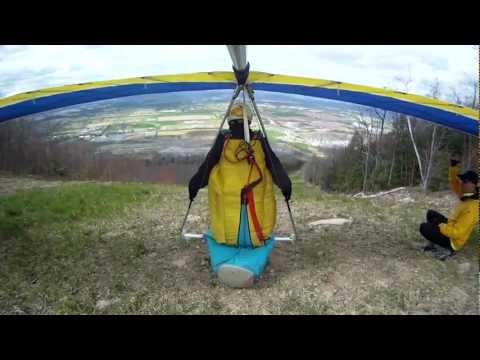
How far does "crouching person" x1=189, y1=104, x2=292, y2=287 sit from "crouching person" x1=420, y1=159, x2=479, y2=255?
5.59 feet

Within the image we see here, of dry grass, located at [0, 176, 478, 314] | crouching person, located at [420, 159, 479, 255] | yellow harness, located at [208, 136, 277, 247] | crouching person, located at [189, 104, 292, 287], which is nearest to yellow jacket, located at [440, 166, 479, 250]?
crouching person, located at [420, 159, 479, 255]

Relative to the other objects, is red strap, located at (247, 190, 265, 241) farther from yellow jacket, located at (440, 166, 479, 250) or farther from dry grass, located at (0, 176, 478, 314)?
yellow jacket, located at (440, 166, 479, 250)

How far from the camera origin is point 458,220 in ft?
12.9

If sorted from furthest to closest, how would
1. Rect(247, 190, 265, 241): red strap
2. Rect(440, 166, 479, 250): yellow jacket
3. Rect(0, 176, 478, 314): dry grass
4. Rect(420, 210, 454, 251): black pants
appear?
Rect(420, 210, 454, 251): black pants, Rect(440, 166, 479, 250): yellow jacket, Rect(247, 190, 265, 241): red strap, Rect(0, 176, 478, 314): dry grass

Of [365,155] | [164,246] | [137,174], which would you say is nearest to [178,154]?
[137,174]

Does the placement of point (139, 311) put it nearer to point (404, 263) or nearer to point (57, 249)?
point (57, 249)

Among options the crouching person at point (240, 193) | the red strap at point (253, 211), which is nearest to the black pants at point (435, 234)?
the crouching person at point (240, 193)

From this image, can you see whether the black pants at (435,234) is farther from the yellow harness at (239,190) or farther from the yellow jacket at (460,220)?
the yellow harness at (239,190)

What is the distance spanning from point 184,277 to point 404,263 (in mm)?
2292

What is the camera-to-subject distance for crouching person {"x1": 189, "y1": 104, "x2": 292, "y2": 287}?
12.0 ft

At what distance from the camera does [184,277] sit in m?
3.96

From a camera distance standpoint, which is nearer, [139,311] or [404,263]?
[139,311]

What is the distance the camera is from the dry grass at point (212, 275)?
3379 mm

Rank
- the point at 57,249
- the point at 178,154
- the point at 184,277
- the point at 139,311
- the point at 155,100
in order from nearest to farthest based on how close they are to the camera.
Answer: the point at 139,311
the point at 184,277
the point at 155,100
the point at 57,249
the point at 178,154
